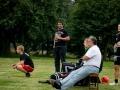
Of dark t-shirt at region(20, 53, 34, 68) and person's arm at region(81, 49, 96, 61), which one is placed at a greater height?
person's arm at region(81, 49, 96, 61)

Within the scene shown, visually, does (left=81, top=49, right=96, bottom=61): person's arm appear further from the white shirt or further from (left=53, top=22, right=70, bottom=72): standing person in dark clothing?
(left=53, top=22, right=70, bottom=72): standing person in dark clothing

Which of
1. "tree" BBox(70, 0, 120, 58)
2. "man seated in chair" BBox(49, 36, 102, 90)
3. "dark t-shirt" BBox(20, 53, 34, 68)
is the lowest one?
"tree" BBox(70, 0, 120, 58)

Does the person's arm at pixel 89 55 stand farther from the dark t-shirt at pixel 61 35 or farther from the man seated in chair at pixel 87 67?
the dark t-shirt at pixel 61 35

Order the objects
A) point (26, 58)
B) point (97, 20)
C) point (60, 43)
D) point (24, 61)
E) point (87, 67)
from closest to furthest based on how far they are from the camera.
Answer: point (87, 67) → point (26, 58) → point (24, 61) → point (60, 43) → point (97, 20)

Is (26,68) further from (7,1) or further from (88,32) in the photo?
(88,32)

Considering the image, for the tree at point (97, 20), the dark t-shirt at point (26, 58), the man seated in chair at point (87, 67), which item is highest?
the man seated in chair at point (87, 67)

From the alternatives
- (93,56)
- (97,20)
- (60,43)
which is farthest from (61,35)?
(97,20)

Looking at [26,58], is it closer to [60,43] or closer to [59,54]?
[59,54]

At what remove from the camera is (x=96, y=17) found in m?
52.1

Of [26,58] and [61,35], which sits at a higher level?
[61,35]

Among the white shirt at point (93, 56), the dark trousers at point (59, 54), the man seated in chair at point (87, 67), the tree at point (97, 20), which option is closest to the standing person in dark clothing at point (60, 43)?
the dark trousers at point (59, 54)

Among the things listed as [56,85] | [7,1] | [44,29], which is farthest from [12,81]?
[44,29]

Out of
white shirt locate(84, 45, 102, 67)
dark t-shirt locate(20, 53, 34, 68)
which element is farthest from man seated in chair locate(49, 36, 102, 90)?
dark t-shirt locate(20, 53, 34, 68)

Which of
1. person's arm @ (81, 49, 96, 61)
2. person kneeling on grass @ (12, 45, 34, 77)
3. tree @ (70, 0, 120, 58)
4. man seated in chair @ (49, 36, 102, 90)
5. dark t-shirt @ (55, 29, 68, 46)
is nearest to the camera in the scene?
man seated in chair @ (49, 36, 102, 90)
